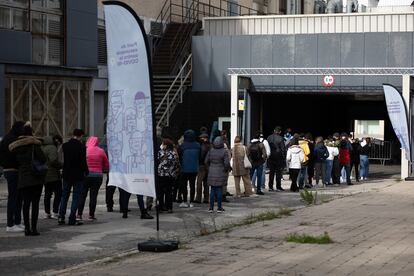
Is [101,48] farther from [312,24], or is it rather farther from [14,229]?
[14,229]

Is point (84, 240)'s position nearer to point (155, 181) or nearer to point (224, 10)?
point (155, 181)

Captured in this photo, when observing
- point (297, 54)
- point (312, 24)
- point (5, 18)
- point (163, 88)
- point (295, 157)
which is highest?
point (312, 24)

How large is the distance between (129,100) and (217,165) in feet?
18.6

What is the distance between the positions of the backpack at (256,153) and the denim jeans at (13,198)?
8.69 metres

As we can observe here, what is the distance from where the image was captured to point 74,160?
1405cm

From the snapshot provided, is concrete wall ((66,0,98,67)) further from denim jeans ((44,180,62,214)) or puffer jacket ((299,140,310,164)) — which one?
denim jeans ((44,180,62,214))

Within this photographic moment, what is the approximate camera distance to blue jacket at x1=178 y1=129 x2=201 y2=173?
17.7 metres

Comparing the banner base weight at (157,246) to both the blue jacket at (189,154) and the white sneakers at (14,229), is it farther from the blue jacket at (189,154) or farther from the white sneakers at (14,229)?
the blue jacket at (189,154)

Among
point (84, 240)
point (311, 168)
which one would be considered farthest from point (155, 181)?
point (311, 168)

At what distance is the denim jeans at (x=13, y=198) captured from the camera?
43.3 ft

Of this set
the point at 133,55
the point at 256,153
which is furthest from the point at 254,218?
the point at 256,153

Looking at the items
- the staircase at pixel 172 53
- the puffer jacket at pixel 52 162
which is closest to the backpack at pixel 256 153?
the puffer jacket at pixel 52 162

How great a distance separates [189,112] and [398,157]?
43.0 ft

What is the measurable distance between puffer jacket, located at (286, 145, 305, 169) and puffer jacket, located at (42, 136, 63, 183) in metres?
8.92
